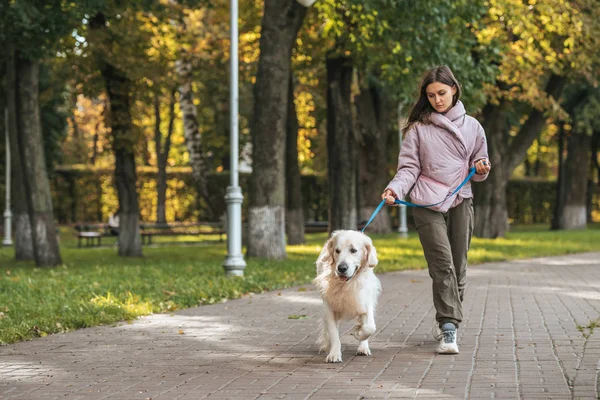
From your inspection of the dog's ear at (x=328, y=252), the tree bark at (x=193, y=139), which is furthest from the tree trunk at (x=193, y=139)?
the dog's ear at (x=328, y=252)

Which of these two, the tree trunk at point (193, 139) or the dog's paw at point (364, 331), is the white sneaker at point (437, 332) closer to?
the dog's paw at point (364, 331)

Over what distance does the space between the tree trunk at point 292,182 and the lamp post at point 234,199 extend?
9.50 metres

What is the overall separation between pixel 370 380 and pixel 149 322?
159 inches

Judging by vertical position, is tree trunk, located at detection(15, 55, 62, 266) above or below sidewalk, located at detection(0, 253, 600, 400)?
above

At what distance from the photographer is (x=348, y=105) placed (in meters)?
25.0

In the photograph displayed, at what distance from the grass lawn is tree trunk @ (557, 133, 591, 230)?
1472 cm

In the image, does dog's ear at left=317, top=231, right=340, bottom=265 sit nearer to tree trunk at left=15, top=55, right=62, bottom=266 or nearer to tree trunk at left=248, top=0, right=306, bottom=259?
tree trunk at left=248, top=0, right=306, bottom=259

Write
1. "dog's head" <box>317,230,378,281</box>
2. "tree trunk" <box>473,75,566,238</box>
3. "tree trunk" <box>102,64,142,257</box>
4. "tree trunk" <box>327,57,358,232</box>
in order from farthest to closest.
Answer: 1. "tree trunk" <box>473,75,566,238</box>
2. "tree trunk" <box>327,57,358,232</box>
3. "tree trunk" <box>102,64,142,257</box>
4. "dog's head" <box>317,230,378,281</box>

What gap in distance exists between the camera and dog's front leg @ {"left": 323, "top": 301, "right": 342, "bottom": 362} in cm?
738

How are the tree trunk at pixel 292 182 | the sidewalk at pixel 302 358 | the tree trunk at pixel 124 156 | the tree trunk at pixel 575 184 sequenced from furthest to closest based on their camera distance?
the tree trunk at pixel 575 184 < the tree trunk at pixel 292 182 < the tree trunk at pixel 124 156 < the sidewalk at pixel 302 358

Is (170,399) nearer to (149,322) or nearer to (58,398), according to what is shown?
(58,398)

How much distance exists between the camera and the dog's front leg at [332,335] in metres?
7.38

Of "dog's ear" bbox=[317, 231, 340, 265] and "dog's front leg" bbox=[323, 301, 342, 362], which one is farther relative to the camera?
"dog's ear" bbox=[317, 231, 340, 265]

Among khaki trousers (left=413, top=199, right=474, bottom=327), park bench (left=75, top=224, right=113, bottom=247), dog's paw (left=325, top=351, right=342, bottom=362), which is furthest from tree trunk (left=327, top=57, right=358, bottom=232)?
dog's paw (left=325, top=351, right=342, bottom=362)
